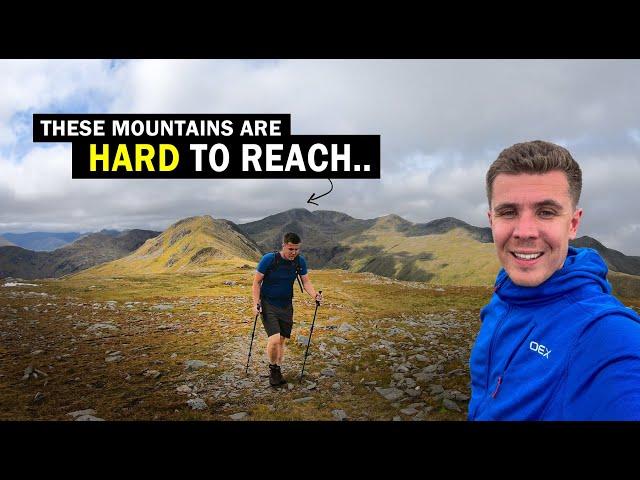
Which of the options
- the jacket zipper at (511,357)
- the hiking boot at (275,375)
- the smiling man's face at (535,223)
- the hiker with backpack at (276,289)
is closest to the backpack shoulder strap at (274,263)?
the hiker with backpack at (276,289)

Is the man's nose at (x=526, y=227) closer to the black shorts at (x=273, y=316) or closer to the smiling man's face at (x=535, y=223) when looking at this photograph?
the smiling man's face at (x=535, y=223)

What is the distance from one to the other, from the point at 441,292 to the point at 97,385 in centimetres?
3464

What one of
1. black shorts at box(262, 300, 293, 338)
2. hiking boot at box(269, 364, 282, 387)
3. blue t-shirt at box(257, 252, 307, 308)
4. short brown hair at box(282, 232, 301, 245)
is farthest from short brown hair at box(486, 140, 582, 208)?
hiking boot at box(269, 364, 282, 387)

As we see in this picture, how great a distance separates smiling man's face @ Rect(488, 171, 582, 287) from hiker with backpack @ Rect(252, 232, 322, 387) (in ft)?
25.3

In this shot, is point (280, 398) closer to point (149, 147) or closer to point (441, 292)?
point (149, 147)

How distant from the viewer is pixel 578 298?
7.91ft

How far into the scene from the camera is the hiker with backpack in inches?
399

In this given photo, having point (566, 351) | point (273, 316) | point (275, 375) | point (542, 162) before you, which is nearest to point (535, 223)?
point (542, 162)

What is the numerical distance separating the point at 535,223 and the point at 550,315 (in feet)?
2.24

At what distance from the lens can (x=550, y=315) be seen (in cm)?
250

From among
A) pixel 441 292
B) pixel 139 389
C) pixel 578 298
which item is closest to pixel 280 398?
pixel 139 389

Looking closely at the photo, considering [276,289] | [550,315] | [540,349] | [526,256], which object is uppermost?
[526,256]

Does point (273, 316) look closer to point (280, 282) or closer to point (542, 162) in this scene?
point (280, 282)

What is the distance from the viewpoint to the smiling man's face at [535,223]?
255cm
